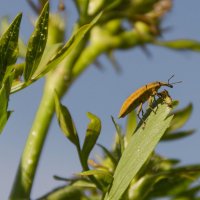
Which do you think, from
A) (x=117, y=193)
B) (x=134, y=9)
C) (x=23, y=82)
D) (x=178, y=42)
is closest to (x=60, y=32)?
(x=134, y=9)

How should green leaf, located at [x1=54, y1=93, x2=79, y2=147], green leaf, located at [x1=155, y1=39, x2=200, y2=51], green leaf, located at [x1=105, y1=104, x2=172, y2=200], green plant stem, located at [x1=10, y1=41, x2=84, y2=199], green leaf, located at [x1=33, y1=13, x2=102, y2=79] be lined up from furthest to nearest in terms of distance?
green leaf, located at [x1=155, y1=39, x2=200, y2=51], green plant stem, located at [x1=10, y1=41, x2=84, y2=199], green leaf, located at [x1=54, y1=93, x2=79, y2=147], green leaf, located at [x1=33, y1=13, x2=102, y2=79], green leaf, located at [x1=105, y1=104, x2=172, y2=200]

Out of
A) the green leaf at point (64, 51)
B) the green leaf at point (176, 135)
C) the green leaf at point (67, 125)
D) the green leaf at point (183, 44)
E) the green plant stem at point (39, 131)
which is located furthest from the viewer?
the green leaf at point (183, 44)

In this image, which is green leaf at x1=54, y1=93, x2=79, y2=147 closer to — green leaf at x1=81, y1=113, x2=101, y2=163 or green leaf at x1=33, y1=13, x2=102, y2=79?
green leaf at x1=81, y1=113, x2=101, y2=163

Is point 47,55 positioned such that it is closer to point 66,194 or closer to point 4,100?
point 4,100

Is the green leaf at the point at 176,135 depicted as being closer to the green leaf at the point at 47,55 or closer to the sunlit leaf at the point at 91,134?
the sunlit leaf at the point at 91,134

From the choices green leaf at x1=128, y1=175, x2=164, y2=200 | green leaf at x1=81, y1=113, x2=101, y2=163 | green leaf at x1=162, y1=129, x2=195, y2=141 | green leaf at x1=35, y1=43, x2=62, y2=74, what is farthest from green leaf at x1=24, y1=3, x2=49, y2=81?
green leaf at x1=162, y1=129, x2=195, y2=141

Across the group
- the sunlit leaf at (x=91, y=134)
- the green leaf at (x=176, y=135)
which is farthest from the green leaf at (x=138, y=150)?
the green leaf at (x=176, y=135)
